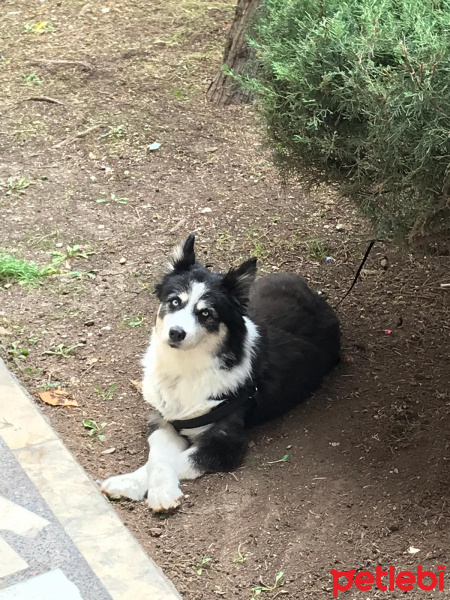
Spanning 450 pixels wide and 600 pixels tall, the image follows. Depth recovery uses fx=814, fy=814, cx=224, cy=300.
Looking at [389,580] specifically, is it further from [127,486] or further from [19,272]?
[19,272]

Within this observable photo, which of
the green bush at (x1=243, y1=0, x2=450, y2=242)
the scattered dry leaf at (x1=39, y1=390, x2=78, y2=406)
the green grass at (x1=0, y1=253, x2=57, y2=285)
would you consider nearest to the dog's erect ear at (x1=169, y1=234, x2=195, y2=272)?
the green bush at (x1=243, y1=0, x2=450, y2=242)

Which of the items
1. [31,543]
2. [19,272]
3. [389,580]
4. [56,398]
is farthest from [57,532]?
[19,272]

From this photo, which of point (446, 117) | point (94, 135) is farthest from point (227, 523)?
point (94, 135)

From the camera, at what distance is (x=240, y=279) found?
4.40 meters

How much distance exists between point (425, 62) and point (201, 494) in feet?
7.73

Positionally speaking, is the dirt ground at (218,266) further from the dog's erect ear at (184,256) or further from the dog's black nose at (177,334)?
the dog's erect ear at (184,256)

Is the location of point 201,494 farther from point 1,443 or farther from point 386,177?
point 386,177

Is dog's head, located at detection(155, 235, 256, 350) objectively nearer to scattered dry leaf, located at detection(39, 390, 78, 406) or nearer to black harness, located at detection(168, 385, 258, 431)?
black harness, located at detection(168, 385, 258, 431)

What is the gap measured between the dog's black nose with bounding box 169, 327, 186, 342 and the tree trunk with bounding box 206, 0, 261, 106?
387cm

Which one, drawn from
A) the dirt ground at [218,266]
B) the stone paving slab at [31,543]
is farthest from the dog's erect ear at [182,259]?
the stone paving slab at [31,543]

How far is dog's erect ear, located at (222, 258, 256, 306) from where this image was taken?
172 inches

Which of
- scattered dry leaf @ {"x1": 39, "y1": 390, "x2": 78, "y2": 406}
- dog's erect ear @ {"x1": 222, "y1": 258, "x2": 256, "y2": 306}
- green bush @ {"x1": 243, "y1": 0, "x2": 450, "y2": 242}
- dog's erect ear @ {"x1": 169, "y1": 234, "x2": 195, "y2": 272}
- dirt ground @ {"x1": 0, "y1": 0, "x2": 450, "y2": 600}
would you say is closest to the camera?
green bush @ {"x1": 243, "y1": 0, "x2": 450, "y2": 242}

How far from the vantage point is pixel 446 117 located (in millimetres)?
3383

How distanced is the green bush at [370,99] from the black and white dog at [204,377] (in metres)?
0.75
